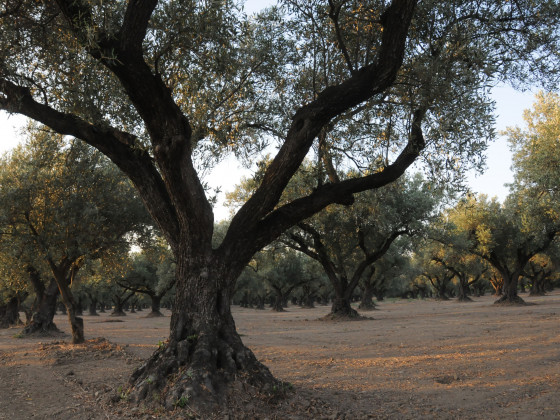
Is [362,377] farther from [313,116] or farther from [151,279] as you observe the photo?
[151,279]

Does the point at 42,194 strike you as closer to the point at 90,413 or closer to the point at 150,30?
the point at 150,30

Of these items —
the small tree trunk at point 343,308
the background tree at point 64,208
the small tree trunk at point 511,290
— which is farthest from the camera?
the small tree trunk at point 511,290

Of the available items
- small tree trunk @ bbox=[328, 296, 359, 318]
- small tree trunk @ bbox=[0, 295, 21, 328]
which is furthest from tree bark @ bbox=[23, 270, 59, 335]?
small tree trunk @ bbox=[328, 296, 359, 318]

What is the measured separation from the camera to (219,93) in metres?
10.5

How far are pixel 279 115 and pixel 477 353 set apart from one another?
9585mm

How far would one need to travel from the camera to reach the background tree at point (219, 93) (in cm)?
730

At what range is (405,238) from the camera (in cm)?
4016

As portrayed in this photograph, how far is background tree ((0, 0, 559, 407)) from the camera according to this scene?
7301 mm

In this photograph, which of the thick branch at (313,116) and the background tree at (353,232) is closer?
the thick branch at (313,116)

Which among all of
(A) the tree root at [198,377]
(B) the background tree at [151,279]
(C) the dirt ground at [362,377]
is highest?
(B) the background tree at [151,279]

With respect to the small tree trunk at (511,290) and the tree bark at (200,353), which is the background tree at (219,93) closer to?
the tree bark at (200,353)

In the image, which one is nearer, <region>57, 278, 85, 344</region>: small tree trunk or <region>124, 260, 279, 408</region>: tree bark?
<region>124, 260, 279, 408</region>: tree bark

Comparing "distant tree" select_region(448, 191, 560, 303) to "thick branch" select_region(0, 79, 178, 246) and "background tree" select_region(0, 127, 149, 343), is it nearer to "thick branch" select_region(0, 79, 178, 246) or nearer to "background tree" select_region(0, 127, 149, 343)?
"background tree" select_region(0, 127, 149, 343)

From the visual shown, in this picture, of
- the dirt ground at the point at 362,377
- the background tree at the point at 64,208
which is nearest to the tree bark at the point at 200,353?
the dirt ground at the point at 362,377
